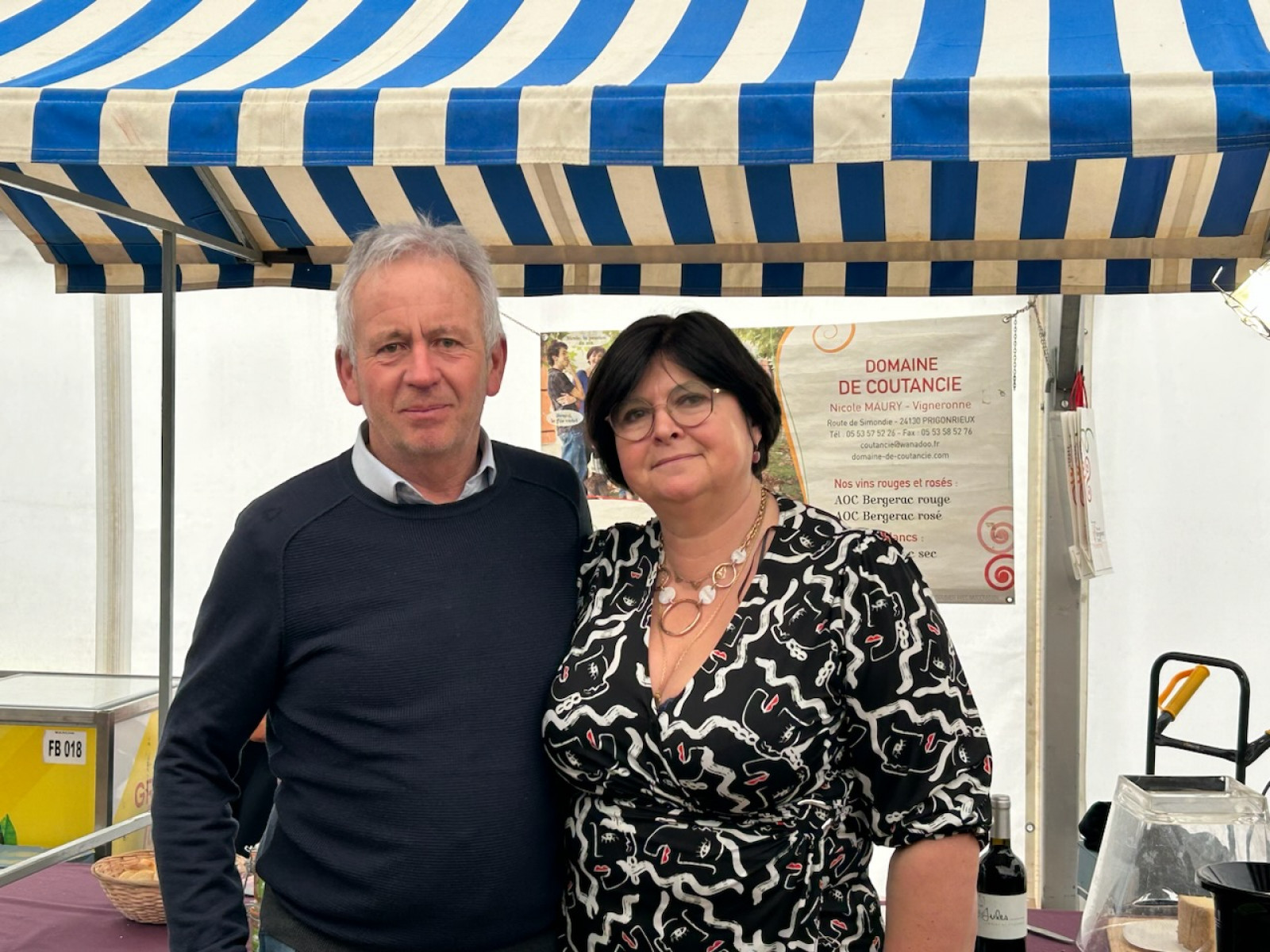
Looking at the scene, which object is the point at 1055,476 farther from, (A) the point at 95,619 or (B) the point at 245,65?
(A) the point at 95,619

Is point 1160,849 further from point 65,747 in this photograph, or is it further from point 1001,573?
point 65,747

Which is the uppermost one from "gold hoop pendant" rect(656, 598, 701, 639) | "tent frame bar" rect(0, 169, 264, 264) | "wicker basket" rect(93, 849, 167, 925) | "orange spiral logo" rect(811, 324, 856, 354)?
"tent frame bar" rect(0, 169, 264, 264)

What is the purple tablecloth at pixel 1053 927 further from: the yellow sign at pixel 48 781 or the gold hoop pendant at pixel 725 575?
the yellow sign at pixel 48 781

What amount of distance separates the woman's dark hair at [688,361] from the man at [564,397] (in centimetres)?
185

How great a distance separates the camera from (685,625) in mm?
1565

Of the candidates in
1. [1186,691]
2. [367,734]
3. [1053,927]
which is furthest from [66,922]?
[1186,691]

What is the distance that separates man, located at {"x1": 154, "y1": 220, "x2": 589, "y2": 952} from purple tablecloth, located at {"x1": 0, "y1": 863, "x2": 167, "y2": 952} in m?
0.63

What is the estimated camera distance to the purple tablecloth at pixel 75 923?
78.7 inches

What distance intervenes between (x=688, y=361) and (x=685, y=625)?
0.34 m

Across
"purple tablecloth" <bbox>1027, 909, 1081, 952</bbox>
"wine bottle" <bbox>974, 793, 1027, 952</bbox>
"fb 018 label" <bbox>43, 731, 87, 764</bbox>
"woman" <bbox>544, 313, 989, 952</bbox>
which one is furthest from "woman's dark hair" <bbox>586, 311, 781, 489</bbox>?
"fb 018 label" <bbox>43, 731, 87, 764</bbox>

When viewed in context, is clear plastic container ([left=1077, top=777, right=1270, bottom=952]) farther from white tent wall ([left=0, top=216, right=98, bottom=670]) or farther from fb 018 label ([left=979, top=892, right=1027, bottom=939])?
white tent wall ([left=0, top=216, right=98, bottom=670])

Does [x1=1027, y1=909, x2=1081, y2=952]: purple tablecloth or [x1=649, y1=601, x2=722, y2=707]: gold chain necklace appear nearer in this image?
[x1=649, y1=601, x2=722, y2=707]: gold chain necklace

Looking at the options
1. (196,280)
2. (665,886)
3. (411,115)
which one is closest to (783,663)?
(665,886)

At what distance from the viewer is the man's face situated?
153cm
